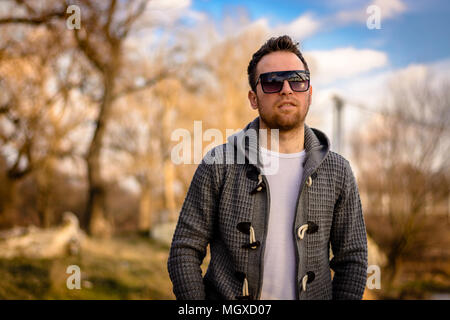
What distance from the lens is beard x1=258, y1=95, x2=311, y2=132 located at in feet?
6.55

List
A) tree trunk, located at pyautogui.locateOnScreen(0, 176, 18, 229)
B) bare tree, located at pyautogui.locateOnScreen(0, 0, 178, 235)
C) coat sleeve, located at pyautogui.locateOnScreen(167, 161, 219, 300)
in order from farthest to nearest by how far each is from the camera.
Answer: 1. tree trunk, located at pyautogui.locateOnScreen(0, 176, 18, 229)
2. bare tree, located at pyautogui.locateOnScreen(0, 0, 178, 235)
3. coat sleeve, located at pyautogui.locateOnScreen(167, 161, 219, 300)

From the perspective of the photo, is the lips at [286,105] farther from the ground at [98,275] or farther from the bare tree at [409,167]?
the bare tree at [409,167]

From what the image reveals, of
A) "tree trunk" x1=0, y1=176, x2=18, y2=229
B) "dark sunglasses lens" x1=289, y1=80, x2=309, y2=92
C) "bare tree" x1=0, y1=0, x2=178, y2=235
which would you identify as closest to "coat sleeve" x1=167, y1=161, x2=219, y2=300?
"dark sunglasses lens" x1=289, y1=80, x2=309, y2=92

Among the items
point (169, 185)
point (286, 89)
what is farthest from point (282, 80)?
point (169, 185)

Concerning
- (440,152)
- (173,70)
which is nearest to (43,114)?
(173,70)

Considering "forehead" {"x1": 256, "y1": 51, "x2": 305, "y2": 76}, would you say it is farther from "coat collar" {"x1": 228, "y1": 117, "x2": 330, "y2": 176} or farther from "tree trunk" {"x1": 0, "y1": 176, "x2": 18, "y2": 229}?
"tree trunk" {"x1": 0, "y1": 176, "x2": 18, "y2": 229}

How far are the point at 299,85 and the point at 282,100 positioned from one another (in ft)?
0.40

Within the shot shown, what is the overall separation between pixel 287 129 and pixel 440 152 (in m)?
15.4

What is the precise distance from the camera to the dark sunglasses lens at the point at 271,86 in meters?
2.01

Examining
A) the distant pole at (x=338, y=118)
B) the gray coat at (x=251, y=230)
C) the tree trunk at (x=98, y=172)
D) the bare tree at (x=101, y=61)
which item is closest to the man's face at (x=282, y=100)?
the gray coat at (x=251, y=230)

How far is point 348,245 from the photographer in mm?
2012

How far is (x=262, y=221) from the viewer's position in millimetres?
1931

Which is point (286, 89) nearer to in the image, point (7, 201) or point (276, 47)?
point (276, 47)

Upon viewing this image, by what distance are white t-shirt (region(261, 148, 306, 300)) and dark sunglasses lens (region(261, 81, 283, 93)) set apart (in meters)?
0.38
